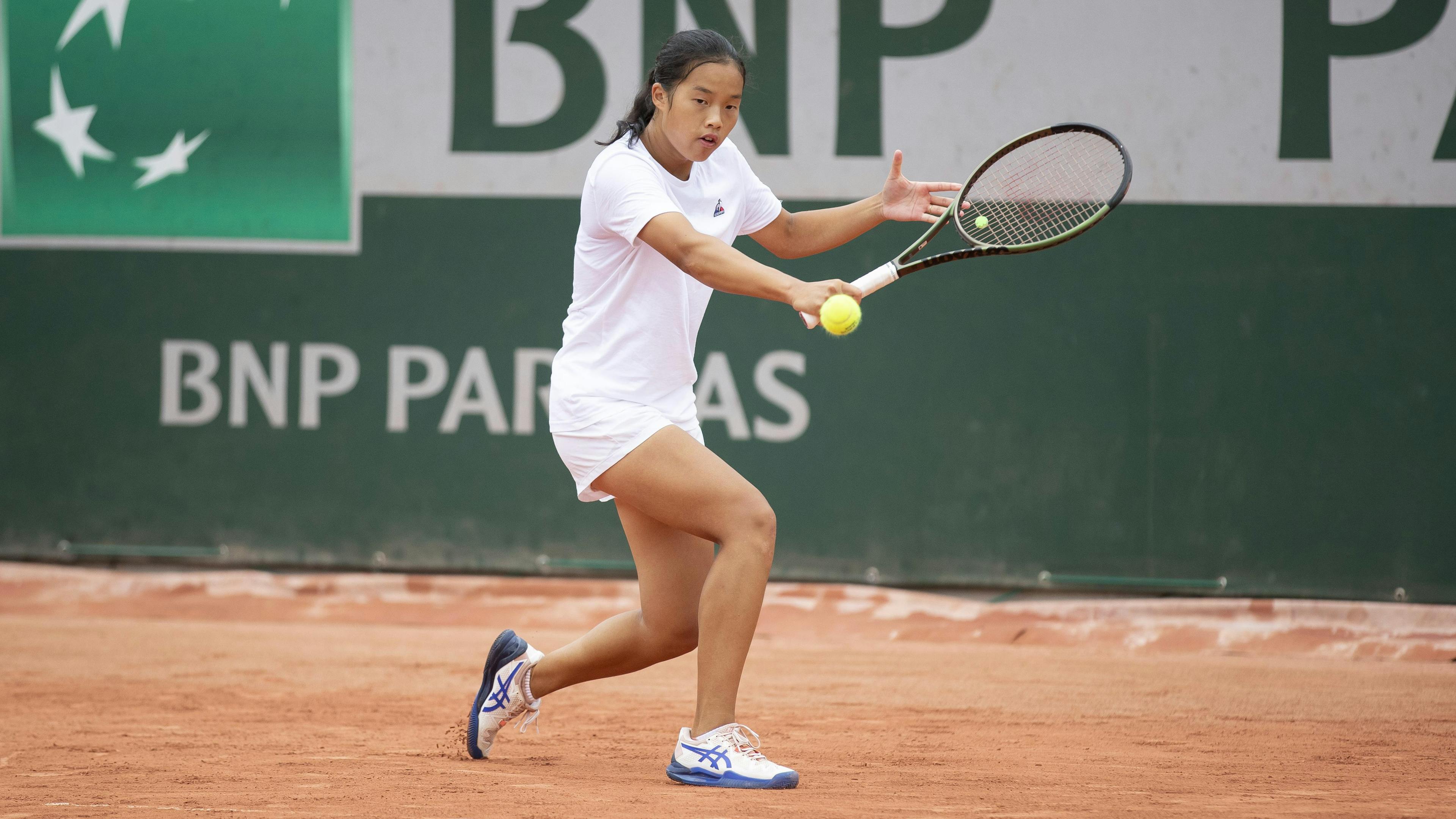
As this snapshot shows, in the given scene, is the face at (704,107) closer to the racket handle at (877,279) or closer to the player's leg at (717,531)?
the racket handle at (877,279)

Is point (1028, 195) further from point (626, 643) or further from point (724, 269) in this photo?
point (626, 643)

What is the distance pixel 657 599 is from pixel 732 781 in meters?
0.41

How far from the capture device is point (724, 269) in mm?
2557

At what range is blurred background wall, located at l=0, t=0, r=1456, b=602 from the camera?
520 centimetres

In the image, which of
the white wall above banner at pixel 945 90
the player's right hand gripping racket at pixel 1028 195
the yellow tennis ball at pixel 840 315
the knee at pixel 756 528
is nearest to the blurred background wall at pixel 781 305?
the white wall above banner at pixel 945 90

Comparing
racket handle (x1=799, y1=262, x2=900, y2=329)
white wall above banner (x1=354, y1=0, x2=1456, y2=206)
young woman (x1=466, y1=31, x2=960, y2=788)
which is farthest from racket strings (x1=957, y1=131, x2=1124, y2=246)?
white wall above banner (x1=354, y1=0, x2=1456, y2=206)

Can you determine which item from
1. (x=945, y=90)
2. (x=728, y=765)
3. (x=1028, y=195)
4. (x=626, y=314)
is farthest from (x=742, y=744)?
(x=945, y=90)

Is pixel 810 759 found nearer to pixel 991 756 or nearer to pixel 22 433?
pixel 991 756

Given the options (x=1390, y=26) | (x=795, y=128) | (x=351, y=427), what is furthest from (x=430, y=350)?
(x=1390, y=26)

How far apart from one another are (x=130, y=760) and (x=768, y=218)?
1878 millimetres

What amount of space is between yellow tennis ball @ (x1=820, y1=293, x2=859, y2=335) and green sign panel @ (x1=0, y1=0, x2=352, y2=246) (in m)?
3.76

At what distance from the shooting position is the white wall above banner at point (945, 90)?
17.0ft

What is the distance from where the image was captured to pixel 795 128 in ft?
17.9

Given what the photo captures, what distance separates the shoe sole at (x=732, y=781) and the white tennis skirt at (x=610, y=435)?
1.89 ft
